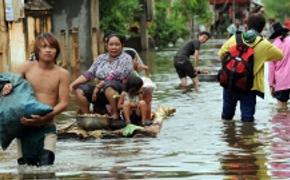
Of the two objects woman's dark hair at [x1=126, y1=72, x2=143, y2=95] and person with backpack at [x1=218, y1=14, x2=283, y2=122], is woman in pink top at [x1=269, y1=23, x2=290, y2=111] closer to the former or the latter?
person with backpack at [x1=218, y1=14, x2=283, y2=122]

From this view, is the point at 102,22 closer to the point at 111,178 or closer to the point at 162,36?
the point at 162,36

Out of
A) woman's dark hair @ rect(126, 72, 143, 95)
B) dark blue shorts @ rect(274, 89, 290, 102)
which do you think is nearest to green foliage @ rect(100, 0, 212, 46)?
dark blue shorts @ rect(274, 89, 290, 102)

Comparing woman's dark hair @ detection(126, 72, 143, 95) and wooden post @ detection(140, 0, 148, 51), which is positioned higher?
woman's dark hair @ detection(126, 72, 143, 95)

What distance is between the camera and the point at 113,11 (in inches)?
1484

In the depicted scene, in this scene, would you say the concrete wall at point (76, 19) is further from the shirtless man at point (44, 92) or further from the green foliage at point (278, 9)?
the green foliage at point (278, 9)

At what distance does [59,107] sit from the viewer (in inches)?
338

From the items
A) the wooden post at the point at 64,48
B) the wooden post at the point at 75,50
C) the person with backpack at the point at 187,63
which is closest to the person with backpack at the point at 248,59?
the person with backpack at the point at 187,63

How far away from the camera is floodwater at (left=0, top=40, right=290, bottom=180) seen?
904 cm

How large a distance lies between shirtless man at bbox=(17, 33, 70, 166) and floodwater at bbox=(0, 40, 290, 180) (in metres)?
0.25

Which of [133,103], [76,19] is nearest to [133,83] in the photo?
[133,103]

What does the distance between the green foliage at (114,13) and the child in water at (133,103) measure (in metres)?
24.2

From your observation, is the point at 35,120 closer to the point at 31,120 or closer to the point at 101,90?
the point at 31,120

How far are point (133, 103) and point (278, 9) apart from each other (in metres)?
108

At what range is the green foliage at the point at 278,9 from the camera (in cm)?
11433
